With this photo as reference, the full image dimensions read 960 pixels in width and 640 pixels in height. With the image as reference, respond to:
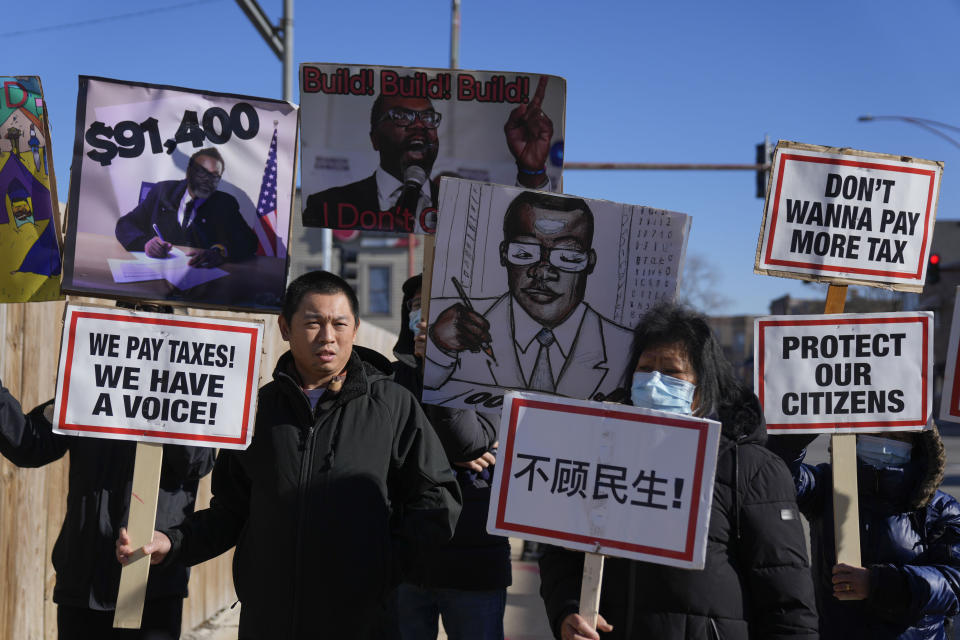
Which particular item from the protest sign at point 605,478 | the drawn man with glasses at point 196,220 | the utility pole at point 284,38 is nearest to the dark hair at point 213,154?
the drawn man with glasses at point 196,220

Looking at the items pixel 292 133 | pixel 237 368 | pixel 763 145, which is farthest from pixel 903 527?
pixel 763 145

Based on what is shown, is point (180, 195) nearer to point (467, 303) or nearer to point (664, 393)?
point (467, 303)

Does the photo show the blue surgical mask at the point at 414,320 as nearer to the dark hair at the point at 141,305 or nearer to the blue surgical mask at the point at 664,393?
the dark hair at the point at 141,305

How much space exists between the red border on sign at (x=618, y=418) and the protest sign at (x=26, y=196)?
1.87m

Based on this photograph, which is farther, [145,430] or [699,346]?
[145,430]

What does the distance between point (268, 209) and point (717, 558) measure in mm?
1910

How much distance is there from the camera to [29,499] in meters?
4.27

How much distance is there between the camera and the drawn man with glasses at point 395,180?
3803 mm

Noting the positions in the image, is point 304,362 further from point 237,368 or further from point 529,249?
point 529,249

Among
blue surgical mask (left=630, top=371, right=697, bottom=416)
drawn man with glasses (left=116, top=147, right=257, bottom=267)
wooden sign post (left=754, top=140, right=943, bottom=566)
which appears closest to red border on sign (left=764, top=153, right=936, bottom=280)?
wooden sign post (left=754, top=140, right=943, bottom=566)

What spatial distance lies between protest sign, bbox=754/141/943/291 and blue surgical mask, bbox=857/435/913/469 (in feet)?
1.71

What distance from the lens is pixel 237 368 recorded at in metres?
3.00

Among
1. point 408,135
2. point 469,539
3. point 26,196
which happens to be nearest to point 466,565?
point 469,539

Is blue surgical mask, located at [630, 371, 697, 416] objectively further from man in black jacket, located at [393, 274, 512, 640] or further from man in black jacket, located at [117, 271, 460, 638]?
man in black jacket, located at [393, 274, 512, 640]
